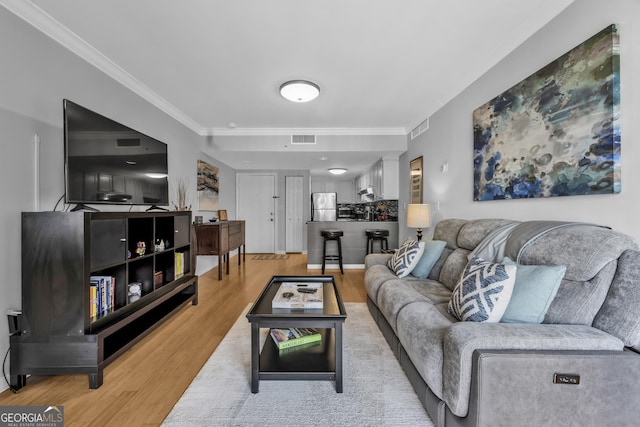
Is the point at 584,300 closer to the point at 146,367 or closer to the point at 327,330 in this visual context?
the point at 327,330

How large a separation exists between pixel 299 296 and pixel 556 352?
4.41ft

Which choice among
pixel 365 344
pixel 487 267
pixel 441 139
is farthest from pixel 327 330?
pixel 441 139

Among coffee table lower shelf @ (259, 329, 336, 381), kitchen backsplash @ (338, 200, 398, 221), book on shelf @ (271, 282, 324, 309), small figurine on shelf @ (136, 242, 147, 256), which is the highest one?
kitchen backsplash @ (338, 200, 398, 221)

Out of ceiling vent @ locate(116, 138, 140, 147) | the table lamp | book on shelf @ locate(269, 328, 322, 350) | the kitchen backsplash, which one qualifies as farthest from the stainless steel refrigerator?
book on shelf @ locate(269, 328, 322, 350)

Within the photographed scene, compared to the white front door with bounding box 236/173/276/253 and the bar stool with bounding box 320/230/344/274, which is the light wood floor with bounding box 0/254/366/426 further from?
the white front door with bounding box 236/173/276/253

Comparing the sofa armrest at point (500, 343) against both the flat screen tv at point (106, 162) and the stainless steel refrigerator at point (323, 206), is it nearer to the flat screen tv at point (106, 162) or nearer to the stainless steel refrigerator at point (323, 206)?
the flat screen tv at point (106, 162)

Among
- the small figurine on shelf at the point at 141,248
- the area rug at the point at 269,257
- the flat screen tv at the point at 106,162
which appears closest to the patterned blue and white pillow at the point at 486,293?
the small figurine on shelf at the point at 141,248

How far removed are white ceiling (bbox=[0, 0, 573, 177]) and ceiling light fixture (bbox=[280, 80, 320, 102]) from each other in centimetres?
6

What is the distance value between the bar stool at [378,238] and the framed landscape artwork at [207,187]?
9.62 ft

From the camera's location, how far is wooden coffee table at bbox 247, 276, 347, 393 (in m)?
1.51

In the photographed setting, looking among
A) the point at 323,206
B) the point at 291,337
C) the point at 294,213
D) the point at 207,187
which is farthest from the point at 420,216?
the point at 323,206

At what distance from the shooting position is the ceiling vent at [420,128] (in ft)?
11.8

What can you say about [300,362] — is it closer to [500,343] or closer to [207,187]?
[500,343]

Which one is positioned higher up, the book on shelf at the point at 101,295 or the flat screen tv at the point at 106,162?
the flat screen tv at the point at 106,162
